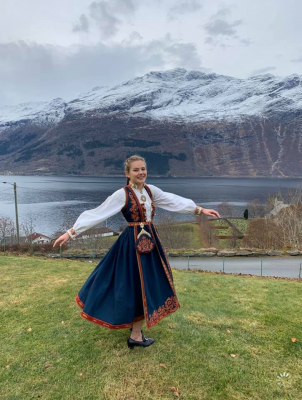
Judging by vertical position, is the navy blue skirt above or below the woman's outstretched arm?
below

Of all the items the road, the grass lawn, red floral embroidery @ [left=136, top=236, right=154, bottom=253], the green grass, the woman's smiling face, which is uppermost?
the woman's smiling face

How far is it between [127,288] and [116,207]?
100 centimetres

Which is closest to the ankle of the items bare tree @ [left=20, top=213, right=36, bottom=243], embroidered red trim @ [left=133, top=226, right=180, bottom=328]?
embroidered red trim @ [left=133, top=226, right=180, bottom=328]

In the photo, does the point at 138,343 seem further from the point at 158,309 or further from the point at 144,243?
the point at 144,243

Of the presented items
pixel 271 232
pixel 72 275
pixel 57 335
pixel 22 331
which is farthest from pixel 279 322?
pixel 271 232

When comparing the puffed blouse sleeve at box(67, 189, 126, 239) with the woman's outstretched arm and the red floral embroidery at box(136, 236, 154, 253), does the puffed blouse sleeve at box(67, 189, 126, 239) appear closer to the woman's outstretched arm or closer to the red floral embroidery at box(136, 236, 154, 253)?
the woman's outstretched arm

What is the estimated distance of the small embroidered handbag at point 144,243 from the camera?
11.3 ft

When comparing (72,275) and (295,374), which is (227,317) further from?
(72,275)

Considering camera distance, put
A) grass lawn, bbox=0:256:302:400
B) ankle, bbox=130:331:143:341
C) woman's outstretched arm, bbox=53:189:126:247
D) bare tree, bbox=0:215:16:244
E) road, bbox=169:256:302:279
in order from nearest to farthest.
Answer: grass lawn, bbox=0:256:302:400 < woman's outstretched arm, bbox=53:189:126:247 < ankle, bbox=130:331:143:341 < road, bbox=169:256:302:279 < bare tree, bbox=0:215:16:244

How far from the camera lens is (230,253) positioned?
57.4 ft

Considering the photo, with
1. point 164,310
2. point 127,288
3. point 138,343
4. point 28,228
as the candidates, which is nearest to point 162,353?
point 138,343

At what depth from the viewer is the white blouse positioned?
335cm

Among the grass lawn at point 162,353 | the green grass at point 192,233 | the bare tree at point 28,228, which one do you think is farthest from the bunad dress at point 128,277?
the green grass at point 192,233

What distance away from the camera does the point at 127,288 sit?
11.1 feet
